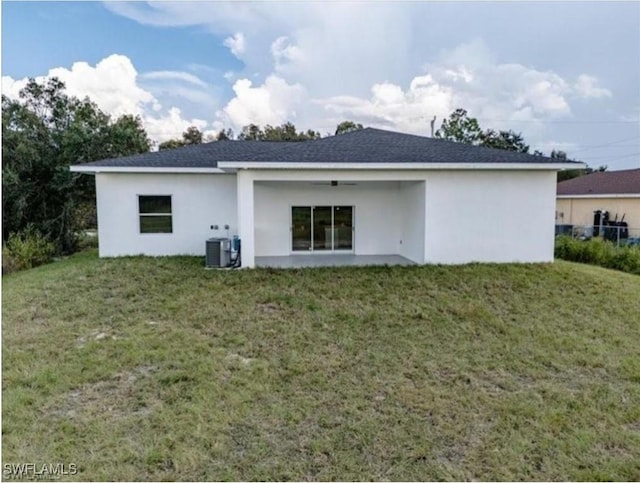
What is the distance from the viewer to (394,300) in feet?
27.7

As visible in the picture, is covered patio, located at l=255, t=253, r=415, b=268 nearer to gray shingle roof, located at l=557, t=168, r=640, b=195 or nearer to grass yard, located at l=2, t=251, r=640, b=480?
grass yard, located at l=2, t=251, r=640, b=480

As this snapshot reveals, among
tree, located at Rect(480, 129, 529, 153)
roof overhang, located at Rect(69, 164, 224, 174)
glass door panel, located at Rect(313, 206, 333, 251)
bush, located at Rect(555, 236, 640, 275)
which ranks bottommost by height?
bush, located at Rect(555, 236, 640, 275)

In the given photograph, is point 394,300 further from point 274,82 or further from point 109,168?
point 274,82

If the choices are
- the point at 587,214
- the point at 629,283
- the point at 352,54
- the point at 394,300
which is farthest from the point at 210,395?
the point at 587,214

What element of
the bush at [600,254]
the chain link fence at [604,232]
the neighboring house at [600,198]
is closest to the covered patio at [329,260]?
the bush at [600,254]

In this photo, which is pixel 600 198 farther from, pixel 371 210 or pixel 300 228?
pixel 300 228

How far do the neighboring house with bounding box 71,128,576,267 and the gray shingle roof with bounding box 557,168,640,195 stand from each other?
1416cm

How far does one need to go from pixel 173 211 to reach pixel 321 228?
187 inches

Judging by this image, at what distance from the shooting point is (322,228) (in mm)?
13523

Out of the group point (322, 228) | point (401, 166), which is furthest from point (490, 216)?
point (322, 228)

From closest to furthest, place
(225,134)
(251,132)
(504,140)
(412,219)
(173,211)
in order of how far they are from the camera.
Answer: (412,219) < (173,211) < (504,140) < (251,132) < (225,134)

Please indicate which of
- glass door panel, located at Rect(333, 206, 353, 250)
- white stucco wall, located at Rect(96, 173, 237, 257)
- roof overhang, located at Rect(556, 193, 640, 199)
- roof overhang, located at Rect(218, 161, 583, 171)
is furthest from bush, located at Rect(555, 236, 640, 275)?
white stucco wall, located at Rect(96, 173, 237, 257)

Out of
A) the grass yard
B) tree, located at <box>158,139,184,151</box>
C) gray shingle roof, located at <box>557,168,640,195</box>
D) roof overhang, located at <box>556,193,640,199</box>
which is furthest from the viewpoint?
tree, located at <box>158,139,184,151</box>

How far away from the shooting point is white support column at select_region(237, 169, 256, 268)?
35.1 feet
